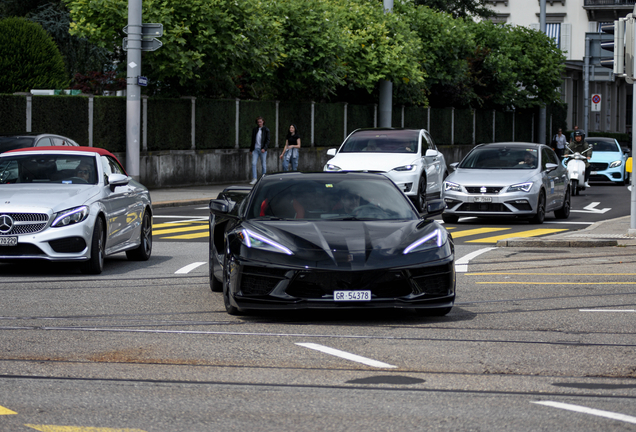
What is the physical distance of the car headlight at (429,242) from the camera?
355 inches

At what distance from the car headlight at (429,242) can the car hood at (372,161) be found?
499 inches

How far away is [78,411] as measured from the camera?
231 inches

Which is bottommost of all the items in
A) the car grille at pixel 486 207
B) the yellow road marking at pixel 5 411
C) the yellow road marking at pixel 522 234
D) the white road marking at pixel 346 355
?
the yellow road marking at pixel 522 234

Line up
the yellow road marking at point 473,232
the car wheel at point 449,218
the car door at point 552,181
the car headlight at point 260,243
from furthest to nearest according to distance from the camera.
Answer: the car door at point 552,181
the car wheel at point 449,218
the yellow road marking at point 473,232
the car headlight at point 260,243

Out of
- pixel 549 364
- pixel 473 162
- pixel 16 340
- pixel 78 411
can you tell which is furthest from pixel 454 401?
pixel 473 162

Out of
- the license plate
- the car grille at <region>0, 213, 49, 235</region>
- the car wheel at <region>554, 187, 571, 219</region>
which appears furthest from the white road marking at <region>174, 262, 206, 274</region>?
the car wheel at <region>554, 187, 571, 219</region>

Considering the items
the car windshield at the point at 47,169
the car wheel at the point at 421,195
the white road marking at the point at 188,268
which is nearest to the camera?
the white road marking at the point at 188,268

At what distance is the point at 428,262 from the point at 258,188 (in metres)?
2.00

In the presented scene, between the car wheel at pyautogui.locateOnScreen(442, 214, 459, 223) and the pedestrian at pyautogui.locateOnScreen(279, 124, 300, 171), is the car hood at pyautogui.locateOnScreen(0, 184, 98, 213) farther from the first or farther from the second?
the pedestrian at pyautogui.locateOnScreen(279, 124, 300, 171)

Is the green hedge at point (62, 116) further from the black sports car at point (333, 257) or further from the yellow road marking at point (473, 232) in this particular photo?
the black sports car at point (333, 257)

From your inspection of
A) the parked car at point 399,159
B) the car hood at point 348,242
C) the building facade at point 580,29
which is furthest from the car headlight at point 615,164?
the building facade at point 580,29

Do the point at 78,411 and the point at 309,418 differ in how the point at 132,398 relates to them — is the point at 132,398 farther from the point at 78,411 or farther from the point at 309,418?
the point at 309,418

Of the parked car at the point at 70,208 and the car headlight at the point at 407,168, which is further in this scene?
the car headlight at the point at 407,168

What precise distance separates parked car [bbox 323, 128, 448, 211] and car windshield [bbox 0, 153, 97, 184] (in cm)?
897
